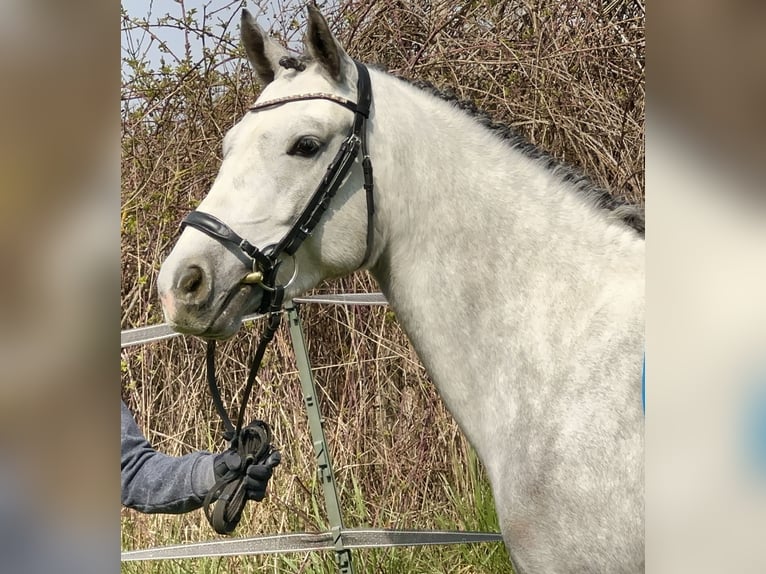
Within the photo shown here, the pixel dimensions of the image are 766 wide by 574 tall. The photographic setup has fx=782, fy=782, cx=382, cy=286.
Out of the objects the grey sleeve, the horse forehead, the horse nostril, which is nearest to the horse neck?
the horse forehead

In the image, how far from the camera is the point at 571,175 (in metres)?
1.94

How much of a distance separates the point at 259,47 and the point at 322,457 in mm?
1641

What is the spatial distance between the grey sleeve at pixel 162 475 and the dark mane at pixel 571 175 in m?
1.36

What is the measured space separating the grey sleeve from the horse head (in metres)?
0.79

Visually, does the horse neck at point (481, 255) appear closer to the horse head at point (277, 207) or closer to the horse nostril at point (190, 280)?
the horse head at point (277, 207)

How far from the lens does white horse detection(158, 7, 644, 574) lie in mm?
1666

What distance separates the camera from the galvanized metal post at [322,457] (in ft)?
10.2

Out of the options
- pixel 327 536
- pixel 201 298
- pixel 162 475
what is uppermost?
pixel 201 298

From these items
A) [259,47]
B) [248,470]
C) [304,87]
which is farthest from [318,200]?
[248,470]
